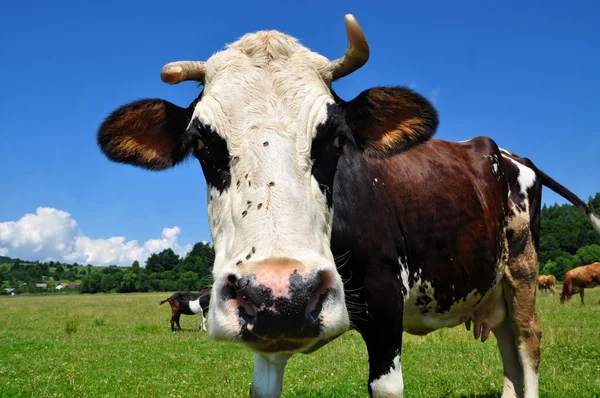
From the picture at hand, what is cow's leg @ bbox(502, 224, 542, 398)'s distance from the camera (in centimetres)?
626

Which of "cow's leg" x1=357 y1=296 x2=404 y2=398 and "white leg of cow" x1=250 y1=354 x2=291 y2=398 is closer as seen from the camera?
"cow's leg" x1=357 y1=296 x2=404 y2=398

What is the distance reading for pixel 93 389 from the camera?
8.39 metres

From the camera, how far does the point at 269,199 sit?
8.60ft

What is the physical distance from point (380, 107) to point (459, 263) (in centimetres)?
187

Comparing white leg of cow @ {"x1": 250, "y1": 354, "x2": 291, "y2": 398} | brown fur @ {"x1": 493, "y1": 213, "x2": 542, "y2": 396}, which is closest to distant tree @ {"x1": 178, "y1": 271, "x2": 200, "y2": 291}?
brown fur @ {"x1": 493, "y1": 213, "x2": 542, "y2": 396}

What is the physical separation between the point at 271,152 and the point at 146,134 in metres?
1.60

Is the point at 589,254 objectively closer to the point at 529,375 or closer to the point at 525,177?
the point at 525,177

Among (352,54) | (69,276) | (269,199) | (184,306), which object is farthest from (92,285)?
(269,199)

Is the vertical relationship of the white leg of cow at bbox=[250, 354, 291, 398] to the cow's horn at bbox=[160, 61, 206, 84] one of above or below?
below

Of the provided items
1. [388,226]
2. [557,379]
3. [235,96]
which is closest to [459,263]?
[388,226]

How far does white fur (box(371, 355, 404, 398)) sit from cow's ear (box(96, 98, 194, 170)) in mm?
2162

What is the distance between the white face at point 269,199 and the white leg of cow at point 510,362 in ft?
14.2

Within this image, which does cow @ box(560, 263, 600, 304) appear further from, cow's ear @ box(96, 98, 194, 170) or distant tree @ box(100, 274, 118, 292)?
distant tree @ box(100, 274, 118, 292)

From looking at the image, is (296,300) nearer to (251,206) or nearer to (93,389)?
(251,206)
